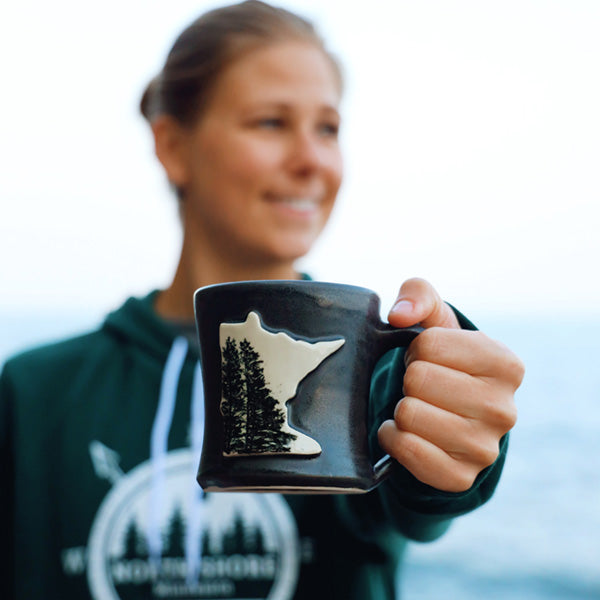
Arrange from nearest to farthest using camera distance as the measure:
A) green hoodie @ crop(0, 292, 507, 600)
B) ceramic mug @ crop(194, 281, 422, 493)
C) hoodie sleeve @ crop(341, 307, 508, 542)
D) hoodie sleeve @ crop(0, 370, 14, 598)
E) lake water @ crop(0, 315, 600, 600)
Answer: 1. ceramic mug @ crop(194, 281, 422, 493)
2. hoodie sleeve @ crop(341, 307, 508, 542)
3. green hoodie @ crop(0, 292, 507, 600)
4. hoodie sleeve @ crop(0, 370, 14, 598)
5. lake water @ crop(0, 315, 600, 600)

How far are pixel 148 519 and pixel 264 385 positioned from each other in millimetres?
904

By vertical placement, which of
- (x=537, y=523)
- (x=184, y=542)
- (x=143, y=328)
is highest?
(x=143, y=328)

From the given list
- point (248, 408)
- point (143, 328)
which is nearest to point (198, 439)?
point (143, 328)

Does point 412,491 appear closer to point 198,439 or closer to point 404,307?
point 404,307

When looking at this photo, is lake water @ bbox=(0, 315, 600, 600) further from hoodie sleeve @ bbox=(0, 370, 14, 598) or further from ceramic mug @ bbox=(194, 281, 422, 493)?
ceramic mug @ bbox=(194, 281, 422, 493)

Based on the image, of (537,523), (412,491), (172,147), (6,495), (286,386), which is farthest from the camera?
(537,523)

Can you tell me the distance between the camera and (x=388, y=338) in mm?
981

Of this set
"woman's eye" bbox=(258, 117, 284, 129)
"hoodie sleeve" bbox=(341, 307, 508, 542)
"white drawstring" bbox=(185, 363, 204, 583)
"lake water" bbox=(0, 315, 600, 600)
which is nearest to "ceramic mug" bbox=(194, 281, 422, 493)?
"hoodie sleeve" bbox=(341, 307, 508, 542)

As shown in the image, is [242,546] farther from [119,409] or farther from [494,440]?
[494,440]

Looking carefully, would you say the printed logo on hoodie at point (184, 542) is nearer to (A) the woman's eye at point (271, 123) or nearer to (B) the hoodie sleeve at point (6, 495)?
(B) the hoodie sleeve at point (6, 495)

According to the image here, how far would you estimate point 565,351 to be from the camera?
2939 centimetres

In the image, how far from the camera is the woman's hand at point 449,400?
95 centimetres

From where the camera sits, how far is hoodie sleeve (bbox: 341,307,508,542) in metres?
1.10

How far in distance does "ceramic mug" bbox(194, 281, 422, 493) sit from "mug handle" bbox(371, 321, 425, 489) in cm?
2
